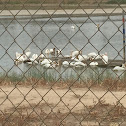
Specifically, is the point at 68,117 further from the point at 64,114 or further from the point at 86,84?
the point at 86,84

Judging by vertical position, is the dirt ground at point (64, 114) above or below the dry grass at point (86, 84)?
below

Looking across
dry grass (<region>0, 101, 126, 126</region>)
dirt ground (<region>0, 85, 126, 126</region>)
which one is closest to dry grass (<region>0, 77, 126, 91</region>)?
dirt ground (<region>0, 85, 126, 126</region>)

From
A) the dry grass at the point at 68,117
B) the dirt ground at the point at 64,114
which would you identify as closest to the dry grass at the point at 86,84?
the dirt ground at the point at 64,114

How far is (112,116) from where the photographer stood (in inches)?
161

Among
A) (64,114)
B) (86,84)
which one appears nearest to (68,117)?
(64,114)

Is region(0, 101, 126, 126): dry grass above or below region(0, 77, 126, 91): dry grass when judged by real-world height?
below

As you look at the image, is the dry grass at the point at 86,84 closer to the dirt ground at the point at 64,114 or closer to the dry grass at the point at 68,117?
the dirt ground at the point at 64,114

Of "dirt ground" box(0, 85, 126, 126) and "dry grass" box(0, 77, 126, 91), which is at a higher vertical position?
"dry grass" box(0, 77, 126, 91)

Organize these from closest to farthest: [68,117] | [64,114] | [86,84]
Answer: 1. [68,117]
2. [64,114]
3. [86,84]

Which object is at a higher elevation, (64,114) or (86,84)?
(86,84)

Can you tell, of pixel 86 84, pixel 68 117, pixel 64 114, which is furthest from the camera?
pixel 86 84

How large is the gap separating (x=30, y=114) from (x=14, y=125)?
34cm

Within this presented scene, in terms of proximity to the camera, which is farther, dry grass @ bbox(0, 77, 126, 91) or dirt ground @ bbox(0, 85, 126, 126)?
dry grass @ bbox(0, 77, 126, 91)

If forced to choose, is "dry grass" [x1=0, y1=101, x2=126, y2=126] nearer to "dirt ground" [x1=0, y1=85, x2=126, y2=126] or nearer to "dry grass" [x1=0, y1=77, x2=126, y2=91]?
"dirt ground" [x1=0, y1=85, x2=126, y2=126]
